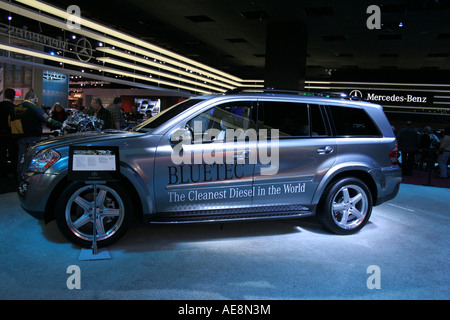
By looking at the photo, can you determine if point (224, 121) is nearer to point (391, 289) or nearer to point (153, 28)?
point (391, 289)

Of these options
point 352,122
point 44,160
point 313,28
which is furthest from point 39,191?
point 313,28

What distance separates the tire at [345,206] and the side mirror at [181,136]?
5.99ft

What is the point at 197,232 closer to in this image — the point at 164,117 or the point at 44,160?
the point at 164,117

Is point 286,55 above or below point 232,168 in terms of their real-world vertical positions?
above

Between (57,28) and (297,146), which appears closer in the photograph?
(297,146)

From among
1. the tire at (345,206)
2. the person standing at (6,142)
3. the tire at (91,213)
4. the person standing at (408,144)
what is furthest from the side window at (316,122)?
the person standing at (408,144)

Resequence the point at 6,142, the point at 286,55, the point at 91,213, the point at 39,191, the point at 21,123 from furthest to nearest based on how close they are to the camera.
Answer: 1. the point at 286,55
2. the point at 6,142
3. the point at 21,123
4. the point at 91,213
5. the point at 39,191

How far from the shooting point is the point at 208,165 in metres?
3.73

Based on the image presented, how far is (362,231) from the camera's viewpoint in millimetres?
4570

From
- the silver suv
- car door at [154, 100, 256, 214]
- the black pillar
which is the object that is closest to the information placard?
the silver suv

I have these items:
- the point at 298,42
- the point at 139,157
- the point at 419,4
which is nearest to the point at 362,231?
the point at 139,157

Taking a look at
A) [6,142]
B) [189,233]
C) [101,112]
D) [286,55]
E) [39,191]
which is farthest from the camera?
[286,55]

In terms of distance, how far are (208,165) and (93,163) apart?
3.76 ft

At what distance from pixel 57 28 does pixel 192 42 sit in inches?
234
